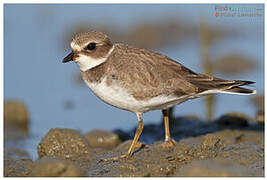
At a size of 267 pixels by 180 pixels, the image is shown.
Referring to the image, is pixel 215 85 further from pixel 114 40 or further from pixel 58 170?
pixel 114 40

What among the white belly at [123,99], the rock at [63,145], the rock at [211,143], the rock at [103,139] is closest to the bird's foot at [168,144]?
the rock at [211,143]

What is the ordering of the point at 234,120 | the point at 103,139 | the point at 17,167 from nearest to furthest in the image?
the point at 17,167 → the point at 103,139 → the point at 234,120

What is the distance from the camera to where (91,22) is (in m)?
14.5

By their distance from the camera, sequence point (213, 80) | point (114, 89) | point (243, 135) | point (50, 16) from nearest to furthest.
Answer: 1. point (114, 89)
2. point (213, 80)
3. point (243, 135)
4. point (50, 16)

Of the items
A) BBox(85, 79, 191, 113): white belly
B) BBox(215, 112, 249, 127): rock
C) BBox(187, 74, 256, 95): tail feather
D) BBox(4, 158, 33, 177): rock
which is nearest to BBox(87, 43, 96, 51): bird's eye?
BBox(85, 79, 191, 113): white belly

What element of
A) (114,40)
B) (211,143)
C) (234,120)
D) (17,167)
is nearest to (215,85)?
(211,143)

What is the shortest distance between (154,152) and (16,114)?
140 inches

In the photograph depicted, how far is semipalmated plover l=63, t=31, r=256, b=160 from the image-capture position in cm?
586

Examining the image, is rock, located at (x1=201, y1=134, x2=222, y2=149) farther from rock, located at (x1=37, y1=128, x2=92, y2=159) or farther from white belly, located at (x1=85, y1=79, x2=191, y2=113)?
rock, located at (x1=37, y1=128, x2=92, y2=159)

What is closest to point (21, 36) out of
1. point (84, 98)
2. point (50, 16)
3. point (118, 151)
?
point (50, 16)

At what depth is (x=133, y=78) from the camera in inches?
232

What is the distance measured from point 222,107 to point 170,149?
3.82 m

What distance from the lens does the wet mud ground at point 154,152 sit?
5.04m

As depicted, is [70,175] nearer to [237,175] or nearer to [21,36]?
[237,175]
